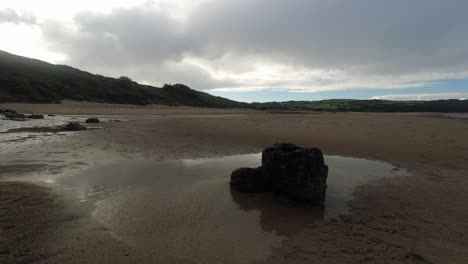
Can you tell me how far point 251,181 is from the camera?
7.46 meters

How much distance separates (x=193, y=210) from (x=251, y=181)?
A: 6.18ft

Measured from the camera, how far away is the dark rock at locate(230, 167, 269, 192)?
743 centimetres

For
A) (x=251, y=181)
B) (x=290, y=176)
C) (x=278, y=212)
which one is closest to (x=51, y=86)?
(x=251, y=181)

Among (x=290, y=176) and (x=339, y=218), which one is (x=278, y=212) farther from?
(x=339, y=218)

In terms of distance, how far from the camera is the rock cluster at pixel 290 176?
6.73 meters

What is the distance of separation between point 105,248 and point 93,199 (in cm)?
231

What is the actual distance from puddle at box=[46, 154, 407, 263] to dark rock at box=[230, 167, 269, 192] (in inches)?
9.3

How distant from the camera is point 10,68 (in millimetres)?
50281

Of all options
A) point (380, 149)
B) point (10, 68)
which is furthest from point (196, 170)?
point (10, 68)

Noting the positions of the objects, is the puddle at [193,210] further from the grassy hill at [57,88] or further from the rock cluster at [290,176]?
the grassy hill at [57,88]

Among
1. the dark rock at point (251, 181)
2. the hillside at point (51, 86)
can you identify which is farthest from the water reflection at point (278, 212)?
the hillside at point (51, 86)

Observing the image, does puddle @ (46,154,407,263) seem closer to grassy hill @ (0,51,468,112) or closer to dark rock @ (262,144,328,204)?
dark rock @ (262,144,328,204)

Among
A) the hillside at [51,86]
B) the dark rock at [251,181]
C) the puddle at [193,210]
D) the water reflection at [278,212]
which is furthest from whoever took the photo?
the hillside at [51,86]

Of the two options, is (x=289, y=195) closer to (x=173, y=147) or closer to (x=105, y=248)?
(x=105, y=248)
